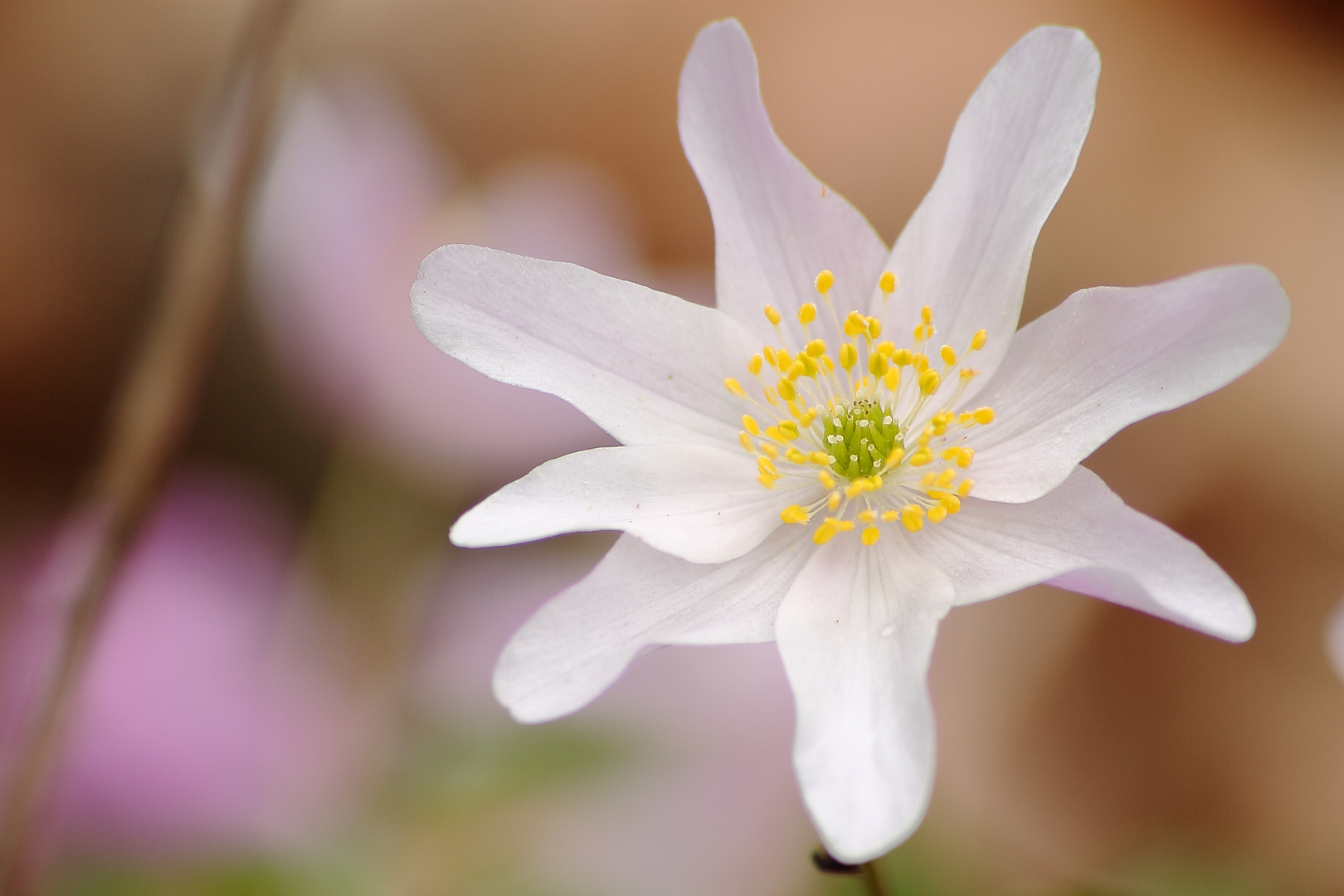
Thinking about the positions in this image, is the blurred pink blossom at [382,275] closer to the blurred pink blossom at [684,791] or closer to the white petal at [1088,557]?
the blurred pink blossom at [684,791]

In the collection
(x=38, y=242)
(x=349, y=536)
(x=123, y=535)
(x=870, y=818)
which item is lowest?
(x=870, y=818)

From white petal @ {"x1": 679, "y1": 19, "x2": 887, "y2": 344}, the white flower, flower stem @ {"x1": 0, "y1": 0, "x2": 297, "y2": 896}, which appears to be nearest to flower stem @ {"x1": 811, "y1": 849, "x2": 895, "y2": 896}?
the white flower

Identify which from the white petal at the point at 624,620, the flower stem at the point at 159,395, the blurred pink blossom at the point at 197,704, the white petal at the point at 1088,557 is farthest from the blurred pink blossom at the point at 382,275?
the white petal at the point at 1088,557

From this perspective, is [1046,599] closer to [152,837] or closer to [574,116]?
[152,837]

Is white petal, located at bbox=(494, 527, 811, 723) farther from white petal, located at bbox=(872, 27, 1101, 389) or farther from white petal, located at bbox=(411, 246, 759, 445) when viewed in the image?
white petal, located at bbox=(872, 27, 1101, 389)

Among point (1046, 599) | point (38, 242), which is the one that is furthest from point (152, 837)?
point (38, 242)

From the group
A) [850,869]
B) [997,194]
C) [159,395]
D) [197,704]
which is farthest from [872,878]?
[197,704]

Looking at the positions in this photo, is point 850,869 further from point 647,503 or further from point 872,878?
point 647,503
